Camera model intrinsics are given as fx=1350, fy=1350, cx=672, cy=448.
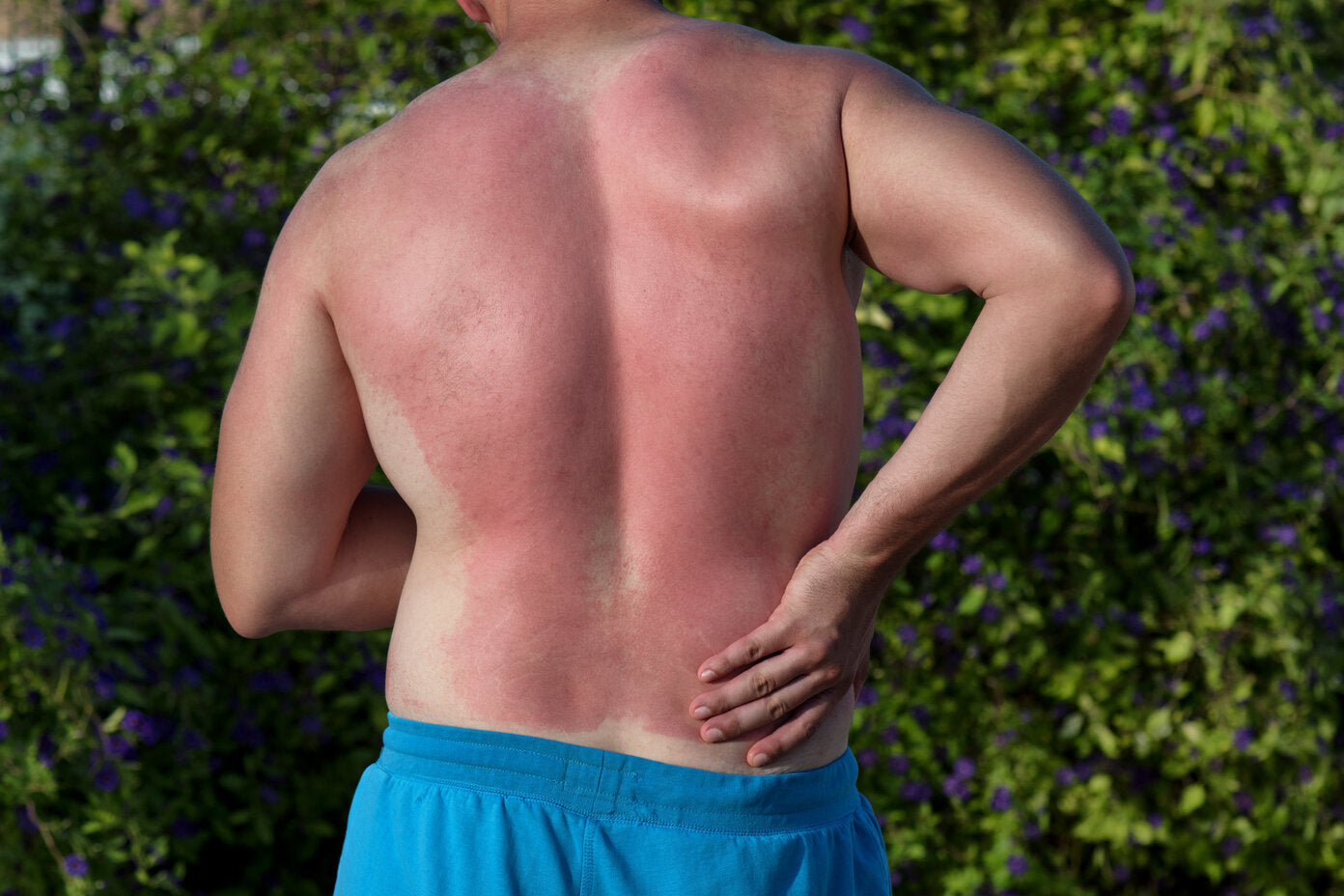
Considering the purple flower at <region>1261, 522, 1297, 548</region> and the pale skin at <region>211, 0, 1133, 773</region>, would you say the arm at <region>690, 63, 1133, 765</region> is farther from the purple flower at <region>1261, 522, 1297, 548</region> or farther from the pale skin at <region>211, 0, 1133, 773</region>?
the purple flower at <region>1261, 522, 1297, 548</region>

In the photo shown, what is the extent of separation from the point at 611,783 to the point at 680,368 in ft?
1.29

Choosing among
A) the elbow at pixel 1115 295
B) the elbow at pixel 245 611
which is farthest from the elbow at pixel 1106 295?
the elbow at pixel 245 611

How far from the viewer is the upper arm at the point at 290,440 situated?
1.39 metres

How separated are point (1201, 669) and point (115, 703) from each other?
2513 millimetres

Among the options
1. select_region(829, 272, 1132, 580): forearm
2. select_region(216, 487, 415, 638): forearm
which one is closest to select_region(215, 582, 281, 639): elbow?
select_region(216, 487, 415, 638): forearm

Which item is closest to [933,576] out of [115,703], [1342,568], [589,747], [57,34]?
[1342,568]

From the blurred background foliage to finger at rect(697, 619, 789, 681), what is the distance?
1.76 meters

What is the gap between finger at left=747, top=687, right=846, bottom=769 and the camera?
1.30 metres

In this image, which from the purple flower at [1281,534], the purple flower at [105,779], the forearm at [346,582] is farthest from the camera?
the purple flower at [1281,534]

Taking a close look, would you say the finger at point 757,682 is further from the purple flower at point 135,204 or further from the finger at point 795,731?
the purple flower at point 135,204

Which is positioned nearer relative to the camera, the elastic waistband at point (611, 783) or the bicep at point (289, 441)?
the elastic waistband at point (611, 783)

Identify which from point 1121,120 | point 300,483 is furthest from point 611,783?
point 1121,120

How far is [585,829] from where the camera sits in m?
1.25

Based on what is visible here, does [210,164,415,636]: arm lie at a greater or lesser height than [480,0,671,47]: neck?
lesser
